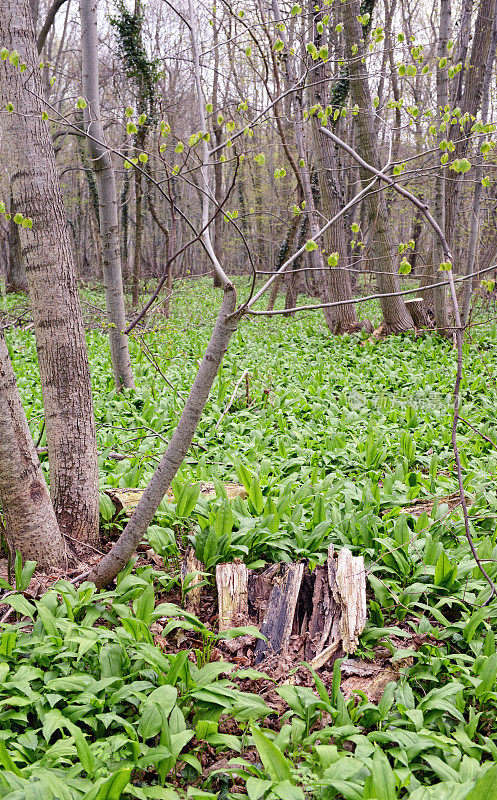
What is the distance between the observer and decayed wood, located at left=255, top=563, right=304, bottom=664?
2400 millimetres

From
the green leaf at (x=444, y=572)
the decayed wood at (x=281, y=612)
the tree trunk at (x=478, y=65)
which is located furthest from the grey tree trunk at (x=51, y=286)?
the tree trunk at (x=478, y=65)

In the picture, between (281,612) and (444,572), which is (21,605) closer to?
(281,612)

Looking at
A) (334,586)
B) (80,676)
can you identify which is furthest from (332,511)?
(80,676)

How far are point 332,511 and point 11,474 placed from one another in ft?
5.71

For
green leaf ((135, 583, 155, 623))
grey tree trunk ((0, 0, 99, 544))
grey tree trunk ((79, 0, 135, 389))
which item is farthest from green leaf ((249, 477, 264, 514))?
grey tree trunk ((79, 0, 135, 389))

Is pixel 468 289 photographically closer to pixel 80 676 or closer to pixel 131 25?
pixel 80 676

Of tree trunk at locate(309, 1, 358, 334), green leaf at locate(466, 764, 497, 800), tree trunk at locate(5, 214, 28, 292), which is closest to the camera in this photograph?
green leaf at locate(466, 764, 497, 800)

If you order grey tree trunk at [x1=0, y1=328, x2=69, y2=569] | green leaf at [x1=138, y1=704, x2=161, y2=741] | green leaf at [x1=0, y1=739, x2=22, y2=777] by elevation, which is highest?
grey tree trunk at [x1=0, y1=328, x2=69, y2=569]

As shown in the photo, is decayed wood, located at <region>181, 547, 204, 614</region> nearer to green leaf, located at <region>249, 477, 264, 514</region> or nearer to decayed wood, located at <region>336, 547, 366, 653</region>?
green leaf, located at <region>249, 477, 264, 514</region>

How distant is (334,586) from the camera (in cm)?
254

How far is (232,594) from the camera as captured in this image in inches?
101

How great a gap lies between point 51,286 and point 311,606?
6.55 ft

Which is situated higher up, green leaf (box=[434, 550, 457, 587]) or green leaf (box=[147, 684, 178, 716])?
green leaf (box=[434, 550, 457, 587])

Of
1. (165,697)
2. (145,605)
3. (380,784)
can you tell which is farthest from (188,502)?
(380,784)
